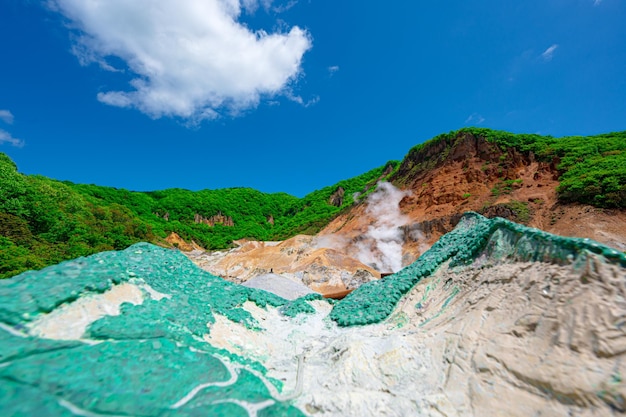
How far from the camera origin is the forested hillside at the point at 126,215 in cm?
1563

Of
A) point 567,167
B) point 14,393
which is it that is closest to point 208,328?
point 14,393

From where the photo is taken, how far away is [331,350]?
3.83 m

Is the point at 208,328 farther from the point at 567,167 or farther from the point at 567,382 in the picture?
the point at 567,167

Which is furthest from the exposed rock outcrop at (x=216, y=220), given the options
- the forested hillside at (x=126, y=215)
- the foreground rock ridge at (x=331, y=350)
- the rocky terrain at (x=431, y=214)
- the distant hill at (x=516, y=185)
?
the foreground rock ridge at (x=331, y=350)

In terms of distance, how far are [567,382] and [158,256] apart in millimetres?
5713

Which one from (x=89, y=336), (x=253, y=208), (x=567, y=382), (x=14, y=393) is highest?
(x=253, y=208)

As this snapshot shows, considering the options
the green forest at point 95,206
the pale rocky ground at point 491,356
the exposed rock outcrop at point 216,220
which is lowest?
the pale rocky ground at point 491,356

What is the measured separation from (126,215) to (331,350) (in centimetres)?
3661

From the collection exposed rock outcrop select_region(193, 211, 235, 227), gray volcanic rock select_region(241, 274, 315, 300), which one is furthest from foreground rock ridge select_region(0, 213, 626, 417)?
exposed rock outcrop select_region(193, 211, 235, 227)

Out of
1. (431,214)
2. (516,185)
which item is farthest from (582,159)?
(431,214)

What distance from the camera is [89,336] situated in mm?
2832

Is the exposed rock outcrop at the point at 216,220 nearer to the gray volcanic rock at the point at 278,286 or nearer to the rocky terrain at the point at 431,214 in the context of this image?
the rocky terrain at the point at 431,214

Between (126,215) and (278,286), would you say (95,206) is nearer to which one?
(126,215)

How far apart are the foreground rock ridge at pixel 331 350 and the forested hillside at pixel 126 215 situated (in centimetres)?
1031
